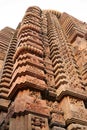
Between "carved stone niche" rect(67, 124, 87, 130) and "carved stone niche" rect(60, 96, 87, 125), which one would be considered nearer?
"carved stone niche" rect(67, 124, 87, 130)

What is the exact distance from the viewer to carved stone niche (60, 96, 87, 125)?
471cm

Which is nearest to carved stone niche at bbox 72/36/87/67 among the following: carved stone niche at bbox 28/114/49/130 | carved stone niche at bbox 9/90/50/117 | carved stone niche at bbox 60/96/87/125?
carved stone niche at bbox 60/96/87/125

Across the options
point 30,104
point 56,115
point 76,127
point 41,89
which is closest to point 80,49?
point 41,89

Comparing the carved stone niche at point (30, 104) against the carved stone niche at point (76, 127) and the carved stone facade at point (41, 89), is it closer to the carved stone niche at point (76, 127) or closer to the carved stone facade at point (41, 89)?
the carved stone facade at point (41, 89)

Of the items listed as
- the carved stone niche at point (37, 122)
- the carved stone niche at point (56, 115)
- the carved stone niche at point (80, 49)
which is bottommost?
the carved stone niche at point (80, 49)

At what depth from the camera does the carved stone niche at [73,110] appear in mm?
4715

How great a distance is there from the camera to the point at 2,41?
11.0 m

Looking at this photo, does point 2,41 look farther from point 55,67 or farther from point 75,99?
point 75,99

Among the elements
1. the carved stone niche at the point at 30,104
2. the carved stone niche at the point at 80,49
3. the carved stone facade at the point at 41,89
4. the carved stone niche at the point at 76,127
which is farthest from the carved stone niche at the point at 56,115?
the carved stone niche at the point at 80,49

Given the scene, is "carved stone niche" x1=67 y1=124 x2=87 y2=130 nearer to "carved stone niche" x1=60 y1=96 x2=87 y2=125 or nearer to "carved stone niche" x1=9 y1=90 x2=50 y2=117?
"carved stone niche" x1=60 y1=96 x2=87 y2=125

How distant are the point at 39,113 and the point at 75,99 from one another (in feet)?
4.00

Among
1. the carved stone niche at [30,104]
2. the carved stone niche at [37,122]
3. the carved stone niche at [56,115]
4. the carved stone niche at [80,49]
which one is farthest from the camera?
the carved stone niche at [80,49]

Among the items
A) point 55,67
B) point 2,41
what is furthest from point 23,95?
point 2,41

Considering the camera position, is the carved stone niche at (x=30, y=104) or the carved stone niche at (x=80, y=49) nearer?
the carved stone niche at (x=30, y=104)
